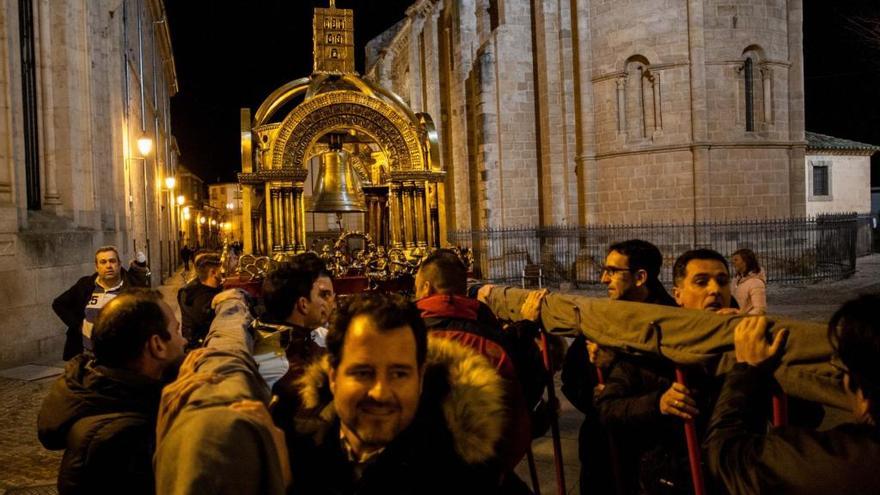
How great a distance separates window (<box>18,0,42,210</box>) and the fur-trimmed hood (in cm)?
1127

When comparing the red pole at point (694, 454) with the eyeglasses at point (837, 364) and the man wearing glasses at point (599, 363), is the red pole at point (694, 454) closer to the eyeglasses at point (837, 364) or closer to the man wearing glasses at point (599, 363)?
the man wearing glasses at point (599, 363)

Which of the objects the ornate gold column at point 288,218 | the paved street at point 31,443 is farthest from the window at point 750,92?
the paved street at point 31,443

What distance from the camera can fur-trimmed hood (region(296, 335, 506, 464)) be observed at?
181cm

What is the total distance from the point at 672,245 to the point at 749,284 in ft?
A: 44.1

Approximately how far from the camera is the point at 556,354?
4.14m

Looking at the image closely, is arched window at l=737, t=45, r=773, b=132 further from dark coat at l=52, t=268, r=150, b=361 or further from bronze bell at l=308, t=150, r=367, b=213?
dark coat at l=52, t=268, r=150, b=361

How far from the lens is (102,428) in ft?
7.31

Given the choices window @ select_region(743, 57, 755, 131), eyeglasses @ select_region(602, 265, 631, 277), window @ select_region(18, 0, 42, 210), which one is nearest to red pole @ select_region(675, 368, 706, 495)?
eyeglasses @ select_region(602, 265, 631, 277)

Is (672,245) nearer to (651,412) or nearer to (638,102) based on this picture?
(638,102)

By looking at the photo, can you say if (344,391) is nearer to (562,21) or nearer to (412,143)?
(412,143)

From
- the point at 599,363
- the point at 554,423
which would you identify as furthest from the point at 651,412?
the point at 554,423

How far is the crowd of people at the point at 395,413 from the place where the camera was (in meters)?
1.60

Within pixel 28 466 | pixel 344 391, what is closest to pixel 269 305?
pixel 344 391

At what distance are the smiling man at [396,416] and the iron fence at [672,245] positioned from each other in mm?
16369
